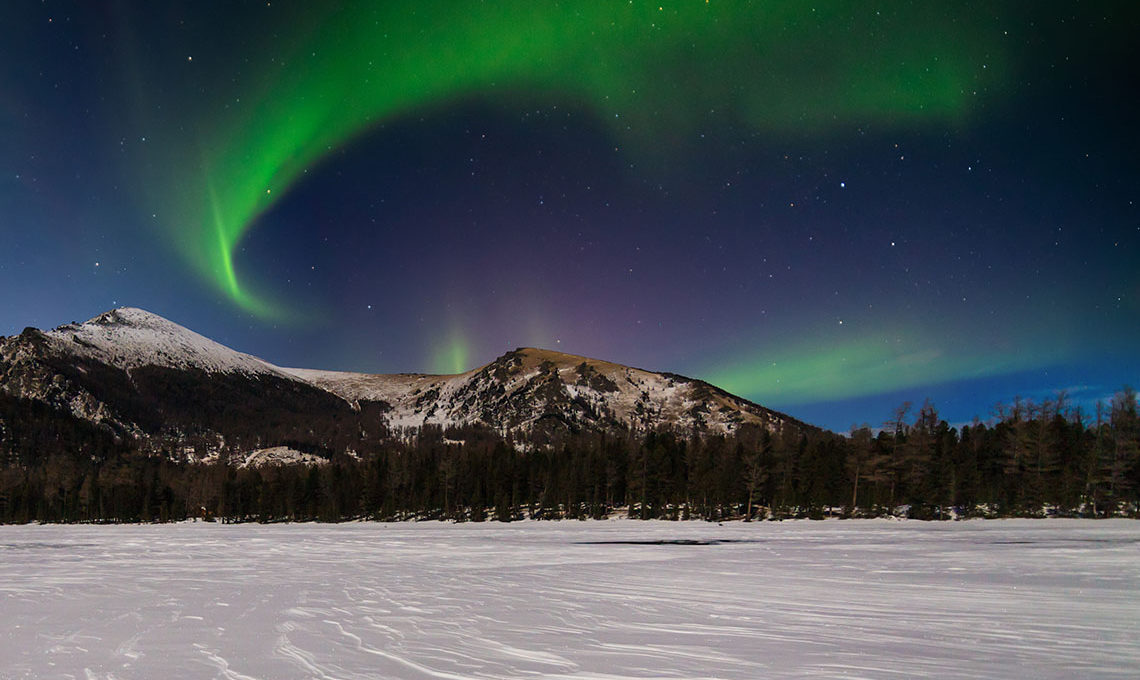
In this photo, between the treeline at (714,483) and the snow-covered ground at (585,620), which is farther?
the treeline at (714,483)

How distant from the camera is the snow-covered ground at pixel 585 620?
7.84 m

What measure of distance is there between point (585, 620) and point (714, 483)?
72.8m

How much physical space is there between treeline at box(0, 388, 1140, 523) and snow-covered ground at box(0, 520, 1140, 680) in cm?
5382

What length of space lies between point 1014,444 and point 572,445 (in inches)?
2883

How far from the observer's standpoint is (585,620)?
36.9 feet

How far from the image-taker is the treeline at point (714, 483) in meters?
66.8

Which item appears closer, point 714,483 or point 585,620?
point 585,620

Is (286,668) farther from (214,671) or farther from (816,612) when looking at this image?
(816,612)

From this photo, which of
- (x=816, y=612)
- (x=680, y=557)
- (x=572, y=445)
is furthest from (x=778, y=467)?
(x=816, y=612)

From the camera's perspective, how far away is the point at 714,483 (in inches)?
3145

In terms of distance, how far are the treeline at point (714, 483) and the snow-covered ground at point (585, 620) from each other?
5382cm

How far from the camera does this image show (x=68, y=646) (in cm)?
916

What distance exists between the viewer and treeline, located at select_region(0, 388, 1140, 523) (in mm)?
66750

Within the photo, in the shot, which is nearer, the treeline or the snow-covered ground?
the snow-covered ground
